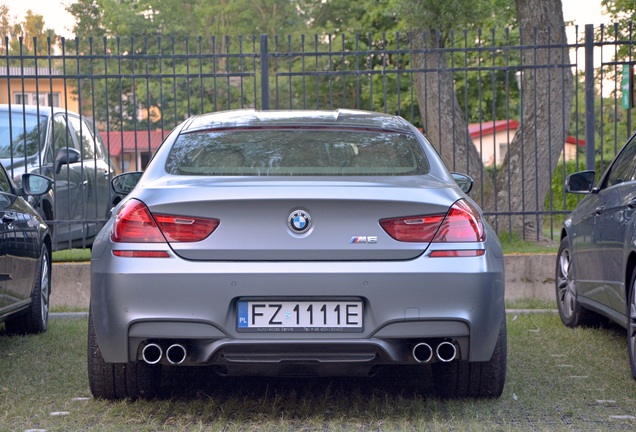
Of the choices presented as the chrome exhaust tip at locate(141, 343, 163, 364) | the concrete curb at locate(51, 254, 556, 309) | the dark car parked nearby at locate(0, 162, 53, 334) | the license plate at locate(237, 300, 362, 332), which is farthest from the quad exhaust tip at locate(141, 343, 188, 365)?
the concrete curb at locate(51, 254, 556, 309)

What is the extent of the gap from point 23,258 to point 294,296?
3157 mm

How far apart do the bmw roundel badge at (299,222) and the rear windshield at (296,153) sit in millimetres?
432

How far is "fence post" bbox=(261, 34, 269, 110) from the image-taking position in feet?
35.3

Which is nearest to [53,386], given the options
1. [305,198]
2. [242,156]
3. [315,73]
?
[242,156]

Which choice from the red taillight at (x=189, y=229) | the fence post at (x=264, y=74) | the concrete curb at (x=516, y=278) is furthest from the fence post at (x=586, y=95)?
the red taillight at (x=189, y=229)

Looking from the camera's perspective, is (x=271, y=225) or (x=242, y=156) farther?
(x=242, y=156)

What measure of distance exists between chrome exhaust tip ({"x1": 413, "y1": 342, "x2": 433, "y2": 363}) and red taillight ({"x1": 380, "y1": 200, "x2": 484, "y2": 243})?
18.6 inches

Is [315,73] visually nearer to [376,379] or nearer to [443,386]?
[376,379]

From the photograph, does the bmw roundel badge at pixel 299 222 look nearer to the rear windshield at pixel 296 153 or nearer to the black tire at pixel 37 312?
the rear windshield at pixel 296 153

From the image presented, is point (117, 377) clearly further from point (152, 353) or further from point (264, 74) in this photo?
point (264, 74)

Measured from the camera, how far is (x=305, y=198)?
15.5 feet

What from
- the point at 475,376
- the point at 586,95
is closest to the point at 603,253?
the point at 475,376

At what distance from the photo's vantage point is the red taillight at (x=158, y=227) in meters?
4.74

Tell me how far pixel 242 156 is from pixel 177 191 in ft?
2.00
